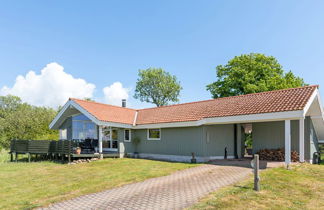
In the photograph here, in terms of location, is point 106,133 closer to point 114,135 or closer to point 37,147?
point 114,135

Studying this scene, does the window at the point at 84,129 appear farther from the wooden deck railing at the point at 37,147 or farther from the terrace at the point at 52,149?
the wooden deck railing at the point at 37,147

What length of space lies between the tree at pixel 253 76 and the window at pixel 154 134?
51.3ft

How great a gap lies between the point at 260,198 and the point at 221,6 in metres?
13.1

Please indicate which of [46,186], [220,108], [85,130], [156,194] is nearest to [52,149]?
[85,130]

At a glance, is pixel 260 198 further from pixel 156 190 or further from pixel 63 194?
pixel 63 194

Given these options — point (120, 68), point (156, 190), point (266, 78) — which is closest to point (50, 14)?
point (120, 68)

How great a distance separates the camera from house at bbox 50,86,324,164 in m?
11.2

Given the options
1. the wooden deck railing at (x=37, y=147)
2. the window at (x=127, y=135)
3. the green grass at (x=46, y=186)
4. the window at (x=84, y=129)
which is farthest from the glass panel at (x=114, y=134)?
the green grass at (x=46, y=186)

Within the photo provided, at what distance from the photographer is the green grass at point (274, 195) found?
202 inches

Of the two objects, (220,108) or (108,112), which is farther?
(108,112)

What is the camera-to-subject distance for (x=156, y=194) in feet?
20.5

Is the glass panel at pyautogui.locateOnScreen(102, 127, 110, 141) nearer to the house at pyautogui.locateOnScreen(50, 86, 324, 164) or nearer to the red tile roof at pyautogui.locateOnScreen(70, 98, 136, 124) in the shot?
the house at pyautogui.locateOnScreen(50, 86, 324, 164)

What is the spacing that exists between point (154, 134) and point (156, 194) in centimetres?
1009

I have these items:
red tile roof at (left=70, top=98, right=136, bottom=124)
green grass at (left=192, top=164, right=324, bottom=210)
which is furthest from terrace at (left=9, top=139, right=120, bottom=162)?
green grass at (left=192, top=164, right=324, bottom=210)
